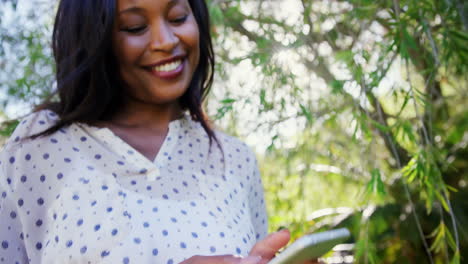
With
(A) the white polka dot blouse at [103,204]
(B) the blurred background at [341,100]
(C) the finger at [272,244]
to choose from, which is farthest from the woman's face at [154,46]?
(C) the finger at [272,244]

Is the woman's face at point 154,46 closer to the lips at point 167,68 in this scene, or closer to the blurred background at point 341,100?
the lips at point 167,68

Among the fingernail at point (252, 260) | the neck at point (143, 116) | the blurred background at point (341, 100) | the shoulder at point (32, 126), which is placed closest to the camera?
the fingernail at point (252, 260)

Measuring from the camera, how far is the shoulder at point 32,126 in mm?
1305

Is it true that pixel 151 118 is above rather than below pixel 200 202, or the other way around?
above

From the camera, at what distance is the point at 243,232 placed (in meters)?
1.35

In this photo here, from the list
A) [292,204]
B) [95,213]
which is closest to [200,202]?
[95,213]

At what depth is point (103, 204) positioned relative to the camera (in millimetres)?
1223

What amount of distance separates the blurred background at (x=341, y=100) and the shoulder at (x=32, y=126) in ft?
1.77

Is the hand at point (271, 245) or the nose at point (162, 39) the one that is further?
the nose at point (162, 39)

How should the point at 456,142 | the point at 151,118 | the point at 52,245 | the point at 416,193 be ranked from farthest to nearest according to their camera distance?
the point at 416,193
the point at 456,142
the point at 151,118
the point at 52,245

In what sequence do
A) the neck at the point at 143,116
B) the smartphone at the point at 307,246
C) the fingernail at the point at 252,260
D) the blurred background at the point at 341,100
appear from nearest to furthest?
1. the smartphone at the point at 307,246
2. the fingernail at the point at 252,260
3. the neck at the point at 143,116
4. the blurred background at the point at 341,100

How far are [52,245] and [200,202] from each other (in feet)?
1.07

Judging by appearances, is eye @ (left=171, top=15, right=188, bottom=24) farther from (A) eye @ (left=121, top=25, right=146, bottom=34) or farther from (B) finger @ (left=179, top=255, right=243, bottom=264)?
(B) finger @ (left=179, top=255, right=243, bottom=264)

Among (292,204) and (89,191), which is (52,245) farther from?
(292,204)
